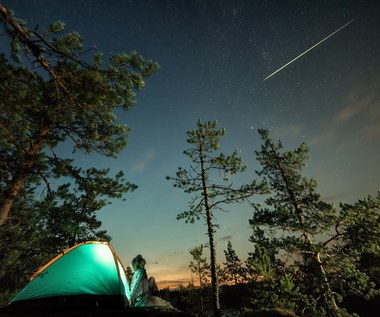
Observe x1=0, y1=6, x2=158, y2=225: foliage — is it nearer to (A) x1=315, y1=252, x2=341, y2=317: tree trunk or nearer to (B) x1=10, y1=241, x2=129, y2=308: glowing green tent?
(B) x1=10, y1=241, x2=129, y2=308: glowing green tent

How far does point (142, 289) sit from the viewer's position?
22.1ft

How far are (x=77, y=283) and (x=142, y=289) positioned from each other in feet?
5.80

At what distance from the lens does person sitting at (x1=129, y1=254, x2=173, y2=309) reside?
651 centimetres

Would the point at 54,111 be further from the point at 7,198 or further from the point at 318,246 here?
the point at 318,246

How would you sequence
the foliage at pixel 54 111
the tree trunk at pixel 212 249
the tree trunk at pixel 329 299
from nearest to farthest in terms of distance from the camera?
the foliage at pixel 54 111
the tree trunk at pixel 329 299
the tree trunk at pixel 212 249

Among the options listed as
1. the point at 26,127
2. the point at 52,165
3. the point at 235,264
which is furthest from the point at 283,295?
the point at 235,264

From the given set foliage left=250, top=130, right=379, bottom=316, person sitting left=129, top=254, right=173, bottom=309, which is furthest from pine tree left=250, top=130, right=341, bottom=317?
person sitting left=129, top=254, right=173, bottom=309

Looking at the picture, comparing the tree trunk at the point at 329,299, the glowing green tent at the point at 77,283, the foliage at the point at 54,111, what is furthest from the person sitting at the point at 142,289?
the tree trunk at the point at 329,299

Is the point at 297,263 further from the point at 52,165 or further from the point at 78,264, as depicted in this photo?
the point at 52,165

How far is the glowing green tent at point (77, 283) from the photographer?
623 centimetres

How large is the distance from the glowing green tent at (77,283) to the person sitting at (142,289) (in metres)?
0.33

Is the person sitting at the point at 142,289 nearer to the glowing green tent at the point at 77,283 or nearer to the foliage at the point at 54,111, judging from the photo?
the glowing green tent at the point at 77,283

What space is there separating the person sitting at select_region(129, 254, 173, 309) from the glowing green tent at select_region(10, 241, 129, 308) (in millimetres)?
332

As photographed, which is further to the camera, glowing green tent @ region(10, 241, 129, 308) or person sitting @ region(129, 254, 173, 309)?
person sitting @ region(129, 254, 173, 309)
